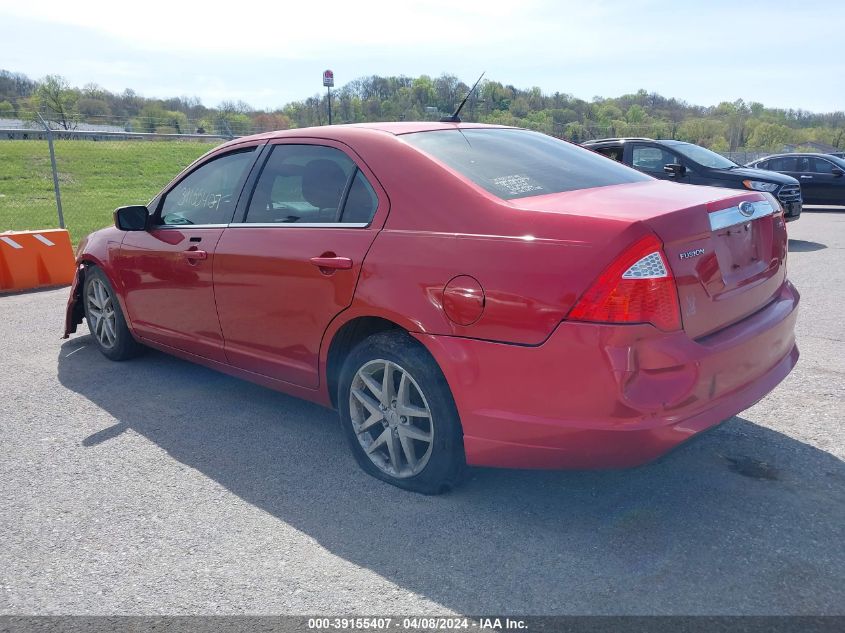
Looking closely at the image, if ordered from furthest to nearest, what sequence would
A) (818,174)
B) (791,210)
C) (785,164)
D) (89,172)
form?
(89,172) → (785,164) → (818,174) → (791,210)

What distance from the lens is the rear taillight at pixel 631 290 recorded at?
2.55 m

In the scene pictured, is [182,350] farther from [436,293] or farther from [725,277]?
[725,277]

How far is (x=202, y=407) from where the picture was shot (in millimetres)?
4484

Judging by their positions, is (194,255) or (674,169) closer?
(194,255)

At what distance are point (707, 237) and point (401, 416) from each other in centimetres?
148

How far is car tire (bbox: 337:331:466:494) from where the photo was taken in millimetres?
3041

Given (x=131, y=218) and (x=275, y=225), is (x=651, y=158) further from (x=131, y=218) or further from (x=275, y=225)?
(x=275, y=225)

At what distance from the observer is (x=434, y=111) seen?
6934 millimetres

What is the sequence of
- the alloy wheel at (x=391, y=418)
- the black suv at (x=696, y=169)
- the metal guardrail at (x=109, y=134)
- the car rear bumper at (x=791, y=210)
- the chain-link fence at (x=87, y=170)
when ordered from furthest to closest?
the chain-link fence at (x=87, y=170) → the car rear bumper at (x=791, y=210) → the black suv at (x=696, y=169) → the metal guardrail at (x=109, y=134) → the alloy wheel at (x=391, y=418)

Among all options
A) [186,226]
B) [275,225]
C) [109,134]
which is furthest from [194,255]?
[109,134]

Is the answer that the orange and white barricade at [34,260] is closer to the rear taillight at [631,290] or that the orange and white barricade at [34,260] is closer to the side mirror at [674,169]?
the rear taillight at [631,290]

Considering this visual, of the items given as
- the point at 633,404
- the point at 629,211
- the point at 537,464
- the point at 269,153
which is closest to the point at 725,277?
the point at 629,211

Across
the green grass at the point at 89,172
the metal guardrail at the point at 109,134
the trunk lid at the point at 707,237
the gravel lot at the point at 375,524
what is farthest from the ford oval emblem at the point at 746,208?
the green grass at the point at 89,172

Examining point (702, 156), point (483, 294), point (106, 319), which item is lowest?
point (106, 319)
